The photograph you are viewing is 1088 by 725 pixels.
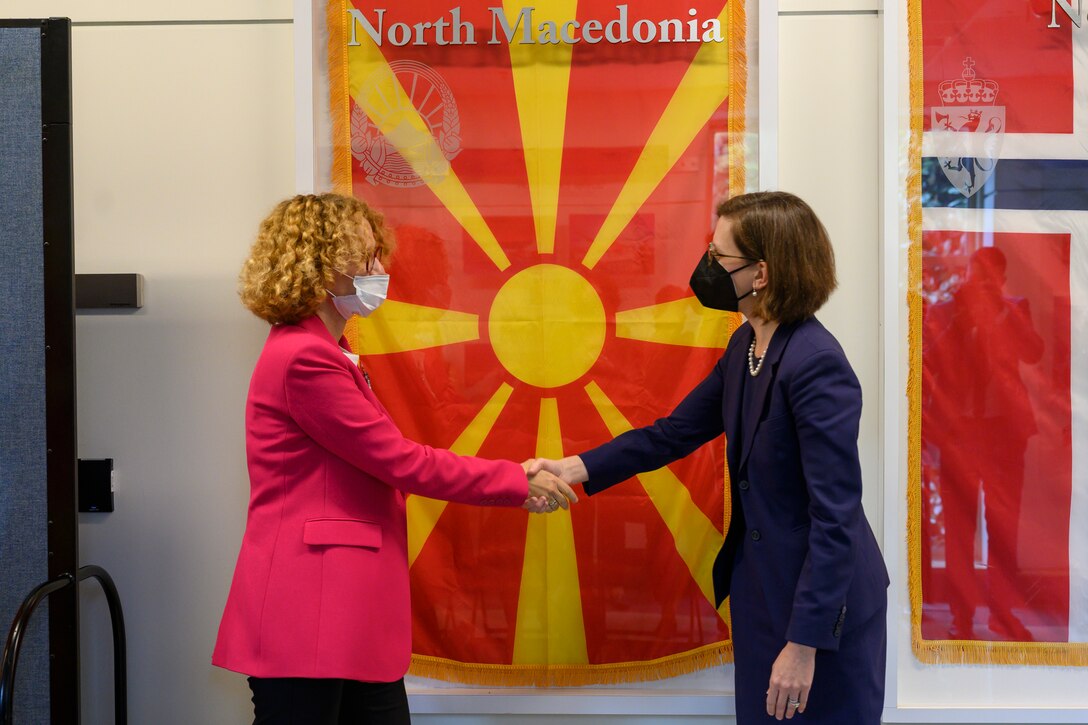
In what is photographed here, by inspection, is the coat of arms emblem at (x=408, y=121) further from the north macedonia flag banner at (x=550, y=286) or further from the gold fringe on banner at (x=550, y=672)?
the gold fringe on banner at (x=550, y=672)

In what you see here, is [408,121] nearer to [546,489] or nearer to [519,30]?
[519,30]

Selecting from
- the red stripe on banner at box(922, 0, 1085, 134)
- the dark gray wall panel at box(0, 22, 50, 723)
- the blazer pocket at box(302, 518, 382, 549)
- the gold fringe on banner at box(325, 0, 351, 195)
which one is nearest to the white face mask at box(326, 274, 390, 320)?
the blazer pocket at box(302, 518, 382, 549)

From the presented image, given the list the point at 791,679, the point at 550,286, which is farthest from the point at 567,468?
the point at 791,679

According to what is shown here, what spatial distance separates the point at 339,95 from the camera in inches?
89.0

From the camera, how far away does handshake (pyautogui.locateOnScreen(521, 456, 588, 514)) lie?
197 centimetres

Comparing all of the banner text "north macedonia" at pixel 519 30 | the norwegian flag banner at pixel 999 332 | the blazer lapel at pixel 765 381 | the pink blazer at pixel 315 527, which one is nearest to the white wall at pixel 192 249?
the norwegian flag banner at pixel 999 332

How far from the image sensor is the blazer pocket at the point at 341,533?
5.23 ft

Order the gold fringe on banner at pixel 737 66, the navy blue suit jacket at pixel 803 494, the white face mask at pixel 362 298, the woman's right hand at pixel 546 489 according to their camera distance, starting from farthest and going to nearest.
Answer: the gold fringe on banner at pixel 737 66
the woman's right hand at pixel 546 489
the white face mask at pixel 362 298
the navy blue suit jacket at pixel 803 494

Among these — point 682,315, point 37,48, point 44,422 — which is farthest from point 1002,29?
point 44,422

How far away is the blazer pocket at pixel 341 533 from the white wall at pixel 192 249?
2.76 feet

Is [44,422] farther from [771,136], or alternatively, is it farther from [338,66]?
[771,136]

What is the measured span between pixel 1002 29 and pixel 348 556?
216cm

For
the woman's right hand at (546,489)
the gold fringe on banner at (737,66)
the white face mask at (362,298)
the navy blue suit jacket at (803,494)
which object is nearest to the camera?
the navy blue suit jacket at (803,494)

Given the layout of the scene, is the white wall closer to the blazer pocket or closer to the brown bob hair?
the brown bob hair
